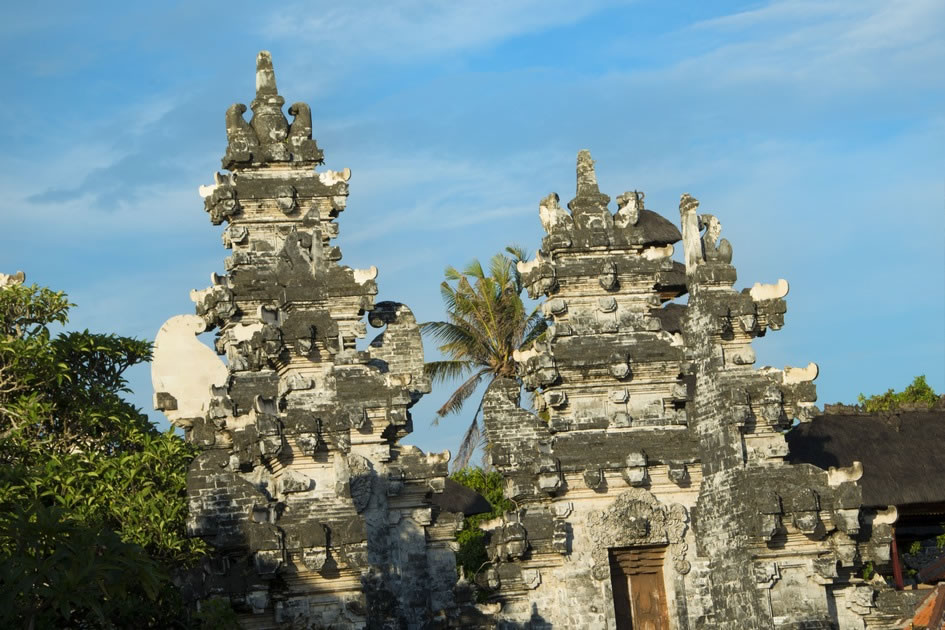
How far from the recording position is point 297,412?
2203cm

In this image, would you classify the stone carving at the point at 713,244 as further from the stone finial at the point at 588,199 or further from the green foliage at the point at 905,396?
the green foliage at the point at 905,396

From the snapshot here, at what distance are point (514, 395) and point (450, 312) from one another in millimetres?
21383

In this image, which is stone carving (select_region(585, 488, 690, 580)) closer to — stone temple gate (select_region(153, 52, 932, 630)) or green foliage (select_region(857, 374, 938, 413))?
stone temple gate (select_region(153, 52, 932, 630))

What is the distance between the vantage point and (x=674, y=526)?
22531mm

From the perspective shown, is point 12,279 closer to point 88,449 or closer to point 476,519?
point 88,449

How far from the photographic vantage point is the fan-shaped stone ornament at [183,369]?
25391 mm

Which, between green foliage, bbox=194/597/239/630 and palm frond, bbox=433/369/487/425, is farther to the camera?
palm frond, bbox=433/369/487/425

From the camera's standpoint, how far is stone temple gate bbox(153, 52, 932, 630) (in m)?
21.8

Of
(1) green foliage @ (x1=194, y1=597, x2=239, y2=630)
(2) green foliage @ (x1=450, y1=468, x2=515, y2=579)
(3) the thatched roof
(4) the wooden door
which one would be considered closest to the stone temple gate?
(4) the wooden door

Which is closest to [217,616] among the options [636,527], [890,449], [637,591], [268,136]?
[636,527]

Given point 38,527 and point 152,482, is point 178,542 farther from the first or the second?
point 38,527

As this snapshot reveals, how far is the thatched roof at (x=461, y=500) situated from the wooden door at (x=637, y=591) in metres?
11.4

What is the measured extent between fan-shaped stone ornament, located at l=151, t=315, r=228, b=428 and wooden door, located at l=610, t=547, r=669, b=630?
7064 millimetres

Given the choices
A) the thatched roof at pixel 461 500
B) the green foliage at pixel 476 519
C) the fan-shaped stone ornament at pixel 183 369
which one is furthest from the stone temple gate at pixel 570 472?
the green foliage at pixel 476 519
